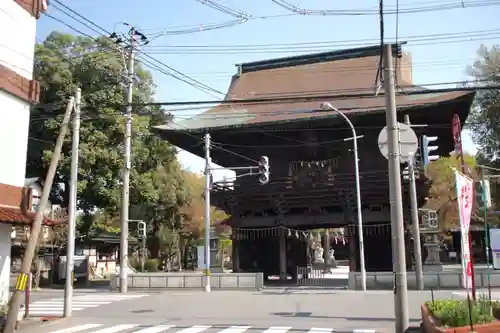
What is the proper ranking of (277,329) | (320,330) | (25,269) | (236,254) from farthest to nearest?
(236,254) → (25,269) → (277,329) → (320,330)

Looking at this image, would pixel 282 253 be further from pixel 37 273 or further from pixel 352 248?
pixel 37 273

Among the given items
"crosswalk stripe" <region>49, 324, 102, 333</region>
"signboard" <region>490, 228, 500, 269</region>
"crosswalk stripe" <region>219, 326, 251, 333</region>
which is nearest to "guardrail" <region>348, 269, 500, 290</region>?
"signboard" <region>490, 228, 500, 269</region>

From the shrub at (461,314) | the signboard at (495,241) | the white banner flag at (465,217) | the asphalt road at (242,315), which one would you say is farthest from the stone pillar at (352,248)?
the white banner flag at (465,217)

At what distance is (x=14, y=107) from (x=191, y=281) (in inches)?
571

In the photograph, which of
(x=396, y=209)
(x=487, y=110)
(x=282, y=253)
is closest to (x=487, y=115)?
(x=487, y=110)

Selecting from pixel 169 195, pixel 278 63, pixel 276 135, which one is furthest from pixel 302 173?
pixel 169 195

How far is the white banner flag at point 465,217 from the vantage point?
9711 millimetres

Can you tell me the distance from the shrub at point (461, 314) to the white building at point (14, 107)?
1160 centimetres

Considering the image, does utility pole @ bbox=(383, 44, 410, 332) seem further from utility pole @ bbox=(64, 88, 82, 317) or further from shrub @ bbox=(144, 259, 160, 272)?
shrub @ bbox=(144, 259, 160, 272)

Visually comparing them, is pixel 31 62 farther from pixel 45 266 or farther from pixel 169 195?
pixel 169 195

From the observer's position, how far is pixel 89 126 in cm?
3350

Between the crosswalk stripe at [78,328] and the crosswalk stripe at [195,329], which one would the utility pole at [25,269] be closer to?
the crosswalk stripe at [78,328]

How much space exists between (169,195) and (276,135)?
46.1ft

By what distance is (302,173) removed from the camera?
3030 cm
